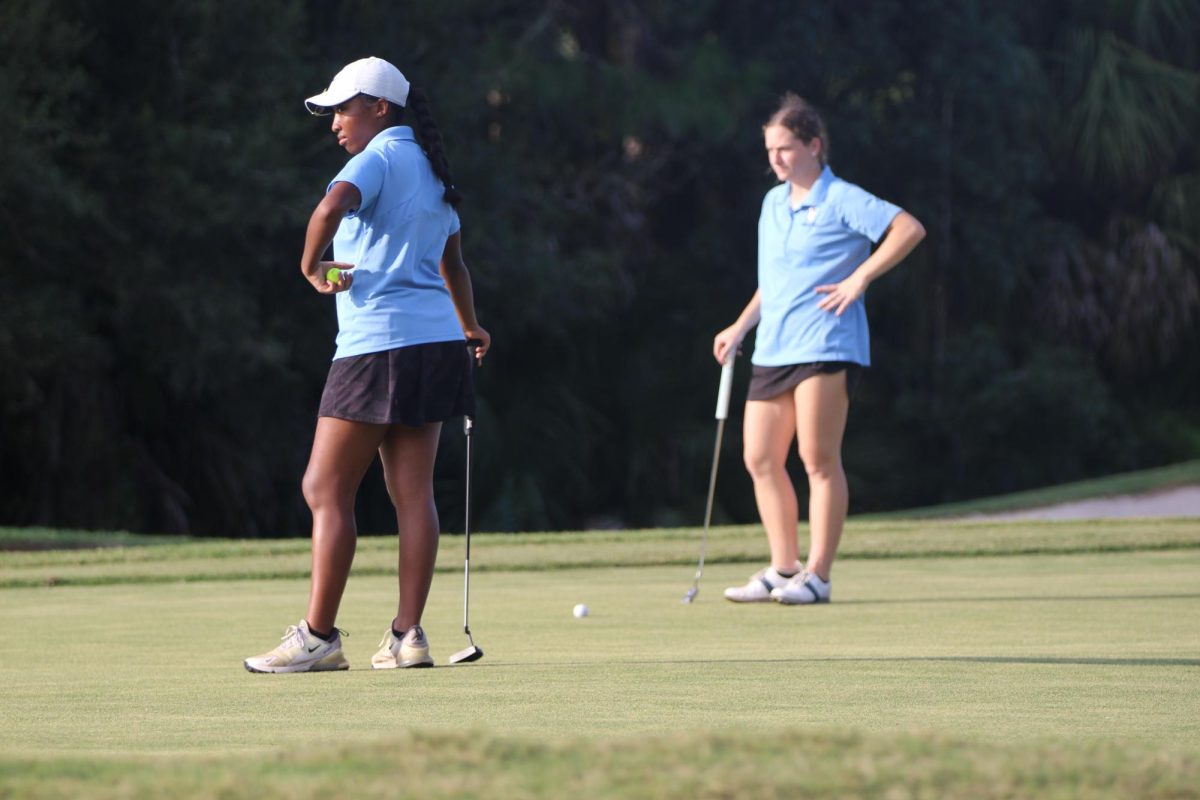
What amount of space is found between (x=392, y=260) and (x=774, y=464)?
2.94 metres

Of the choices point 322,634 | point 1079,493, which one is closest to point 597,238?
point 1079,493

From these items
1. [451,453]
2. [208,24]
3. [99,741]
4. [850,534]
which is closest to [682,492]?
[451,453]

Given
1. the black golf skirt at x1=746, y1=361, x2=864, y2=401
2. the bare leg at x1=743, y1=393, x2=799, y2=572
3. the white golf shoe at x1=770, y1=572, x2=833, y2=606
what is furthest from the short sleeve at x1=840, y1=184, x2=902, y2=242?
the white golf shoe at x1=770, y1=572, x2=833, y2=606

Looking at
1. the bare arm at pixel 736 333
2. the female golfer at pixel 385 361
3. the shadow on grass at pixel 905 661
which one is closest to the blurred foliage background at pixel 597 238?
the bare arm at pixel 736 333

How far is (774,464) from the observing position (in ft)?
26.9

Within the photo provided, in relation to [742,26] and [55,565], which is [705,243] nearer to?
[742,26]

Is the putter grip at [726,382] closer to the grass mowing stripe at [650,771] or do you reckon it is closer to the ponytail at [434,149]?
the ponytail at [434,149]

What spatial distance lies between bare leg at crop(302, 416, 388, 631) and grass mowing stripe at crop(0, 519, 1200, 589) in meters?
4.18

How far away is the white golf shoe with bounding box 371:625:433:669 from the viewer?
5625 millimetres

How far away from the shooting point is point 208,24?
20.5 m

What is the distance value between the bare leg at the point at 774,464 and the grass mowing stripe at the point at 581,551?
205cm

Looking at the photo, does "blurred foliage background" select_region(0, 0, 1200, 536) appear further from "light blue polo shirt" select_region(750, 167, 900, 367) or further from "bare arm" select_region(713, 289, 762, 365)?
"light blue polo shirt" select_region(750, 167, 900, 367)

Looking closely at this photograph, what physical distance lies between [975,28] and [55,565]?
19.5 metres

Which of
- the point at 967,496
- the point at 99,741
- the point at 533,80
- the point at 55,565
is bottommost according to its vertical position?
the point at 967,496
